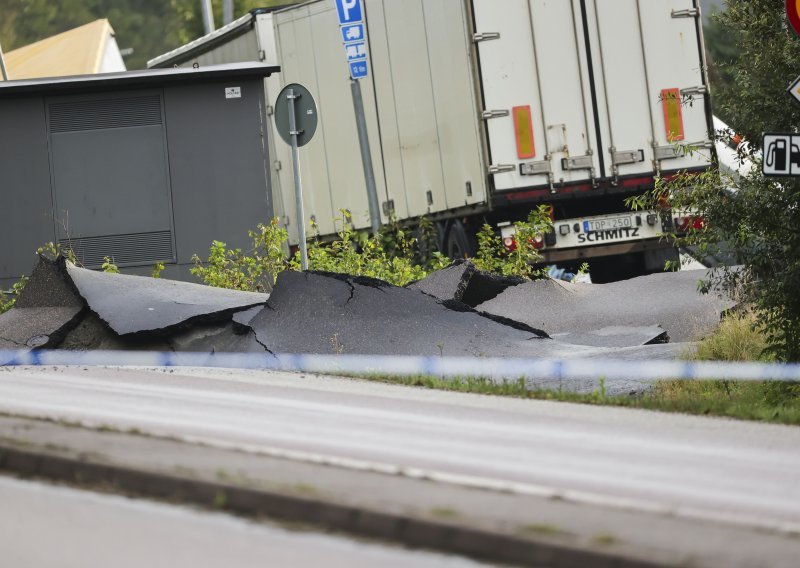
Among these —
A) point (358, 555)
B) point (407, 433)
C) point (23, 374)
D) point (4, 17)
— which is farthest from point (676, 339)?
point (4, 17)

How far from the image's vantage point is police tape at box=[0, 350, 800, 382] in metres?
12.4

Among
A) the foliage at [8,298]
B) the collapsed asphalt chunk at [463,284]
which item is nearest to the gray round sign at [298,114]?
the collapsed asphalt chunk at [463,284]

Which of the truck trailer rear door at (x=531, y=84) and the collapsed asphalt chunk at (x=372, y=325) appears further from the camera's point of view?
the truck trailer rear door at (x=531, y=84)

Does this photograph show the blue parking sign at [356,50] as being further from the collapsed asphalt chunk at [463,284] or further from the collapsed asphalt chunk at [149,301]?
the collapsed asphalt chunk at [149,301]

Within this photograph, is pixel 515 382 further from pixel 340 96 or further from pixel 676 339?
pixel 340 96

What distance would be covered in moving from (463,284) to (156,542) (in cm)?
1090

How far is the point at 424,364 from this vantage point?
13.0 m

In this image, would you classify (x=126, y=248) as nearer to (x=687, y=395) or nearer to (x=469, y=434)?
(x=687, y=395)

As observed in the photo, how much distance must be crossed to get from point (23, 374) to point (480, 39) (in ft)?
34.6

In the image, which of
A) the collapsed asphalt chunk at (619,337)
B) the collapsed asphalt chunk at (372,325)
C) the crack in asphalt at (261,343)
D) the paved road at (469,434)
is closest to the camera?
the paved road at (469,434)

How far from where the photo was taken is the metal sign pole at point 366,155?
73.5ft

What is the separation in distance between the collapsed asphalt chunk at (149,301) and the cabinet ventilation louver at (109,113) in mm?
5312

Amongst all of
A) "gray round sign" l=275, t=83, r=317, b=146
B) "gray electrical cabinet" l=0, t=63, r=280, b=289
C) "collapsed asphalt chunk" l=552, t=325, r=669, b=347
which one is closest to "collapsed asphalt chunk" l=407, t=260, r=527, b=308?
"collapsed asphalt chunk" l=552, t=325, r=669, b=347

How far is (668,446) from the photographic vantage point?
26.9 ft
